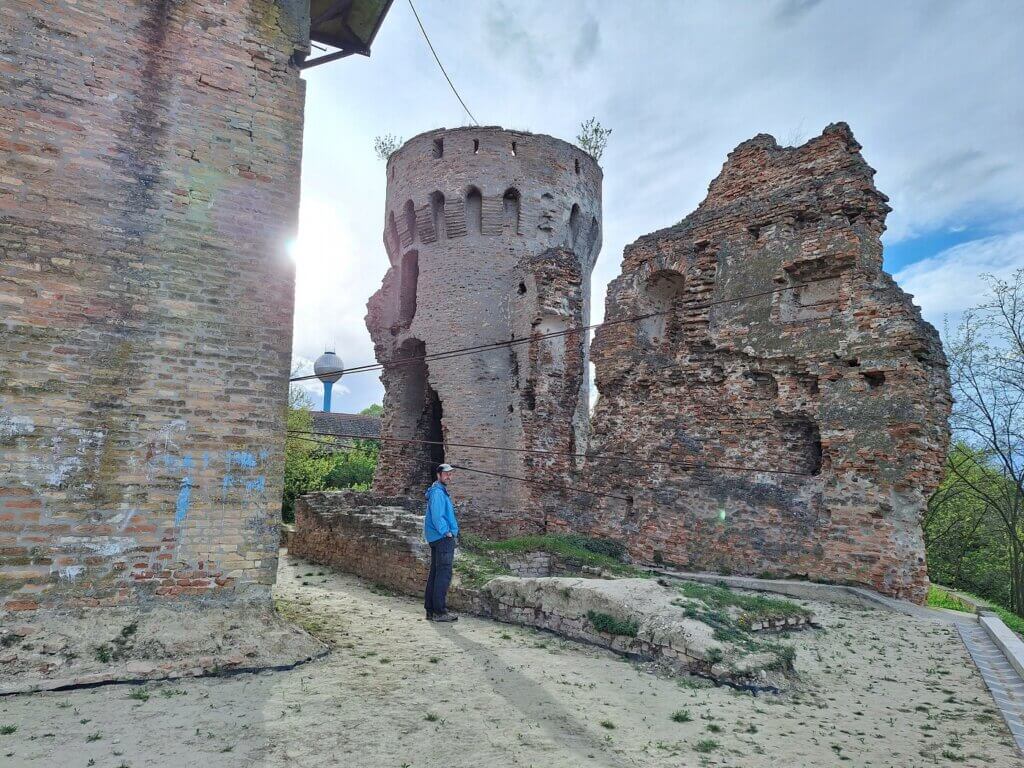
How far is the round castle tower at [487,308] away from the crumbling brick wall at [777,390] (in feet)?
10.6

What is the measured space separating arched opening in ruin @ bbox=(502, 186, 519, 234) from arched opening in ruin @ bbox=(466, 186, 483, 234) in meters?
0.70

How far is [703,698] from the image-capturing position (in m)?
4.84

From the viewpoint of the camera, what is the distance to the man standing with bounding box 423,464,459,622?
7121mm

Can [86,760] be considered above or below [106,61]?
below

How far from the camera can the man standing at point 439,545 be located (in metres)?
7.12

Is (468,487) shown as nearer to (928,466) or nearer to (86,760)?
(928,466)

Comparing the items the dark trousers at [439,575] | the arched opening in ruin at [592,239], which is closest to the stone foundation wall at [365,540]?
the dark trousers at [439,575]

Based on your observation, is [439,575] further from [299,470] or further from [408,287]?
[299,470]

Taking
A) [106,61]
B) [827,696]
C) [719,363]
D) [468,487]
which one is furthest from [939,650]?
[468,487]

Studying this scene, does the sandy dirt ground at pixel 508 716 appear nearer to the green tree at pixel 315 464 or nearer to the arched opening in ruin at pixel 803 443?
the arched opening in ruin at pixel 803 443

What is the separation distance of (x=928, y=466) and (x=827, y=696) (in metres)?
5.14

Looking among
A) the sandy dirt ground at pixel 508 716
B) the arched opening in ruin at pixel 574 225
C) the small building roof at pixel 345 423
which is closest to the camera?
the sandy dirt ground at pixel 508 716

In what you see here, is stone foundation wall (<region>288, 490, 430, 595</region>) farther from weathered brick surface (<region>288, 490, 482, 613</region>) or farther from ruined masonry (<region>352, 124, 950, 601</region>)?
ruined masonry (<region>352, 124, 950, 601</region>)

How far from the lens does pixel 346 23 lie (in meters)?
8.42
